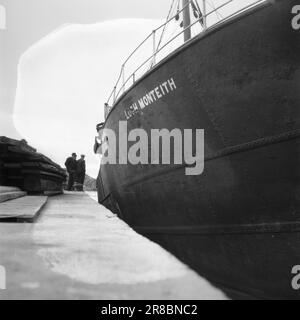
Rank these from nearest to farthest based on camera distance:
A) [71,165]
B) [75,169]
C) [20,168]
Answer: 1. [20,168]
2. [71,165]
3. [75,169]

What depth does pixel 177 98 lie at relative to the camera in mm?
4637

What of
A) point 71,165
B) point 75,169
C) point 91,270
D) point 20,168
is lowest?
point 91,270

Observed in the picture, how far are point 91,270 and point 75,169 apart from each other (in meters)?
13.5

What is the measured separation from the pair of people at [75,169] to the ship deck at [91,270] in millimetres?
11973

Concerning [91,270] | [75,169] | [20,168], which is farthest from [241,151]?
[75,169]

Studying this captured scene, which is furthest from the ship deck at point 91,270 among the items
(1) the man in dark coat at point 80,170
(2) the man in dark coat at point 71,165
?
(1) the man in dark coat at point 80,170

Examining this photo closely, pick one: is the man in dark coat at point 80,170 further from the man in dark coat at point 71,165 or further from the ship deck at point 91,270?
the ship deck at point 91,270

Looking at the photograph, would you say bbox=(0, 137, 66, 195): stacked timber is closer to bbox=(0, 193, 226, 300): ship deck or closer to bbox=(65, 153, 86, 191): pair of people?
bbox=(65, 153, 86, 191): pair of people

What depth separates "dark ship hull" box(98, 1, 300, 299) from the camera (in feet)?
11.9

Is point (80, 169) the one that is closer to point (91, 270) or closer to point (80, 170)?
point (80, 170)

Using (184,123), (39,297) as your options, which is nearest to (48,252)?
(39,297)

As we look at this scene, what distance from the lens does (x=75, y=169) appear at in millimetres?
14898

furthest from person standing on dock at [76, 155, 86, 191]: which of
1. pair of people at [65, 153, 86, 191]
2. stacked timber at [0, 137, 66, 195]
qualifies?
stacked timber at [0, 137, 66, 195]

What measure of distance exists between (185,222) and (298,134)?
1.95 m
